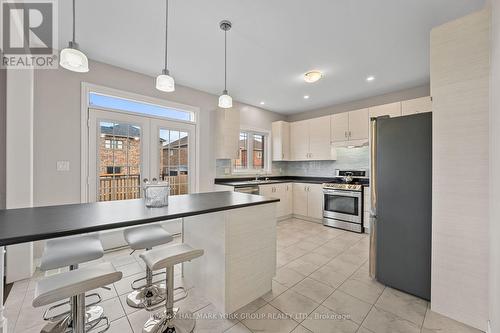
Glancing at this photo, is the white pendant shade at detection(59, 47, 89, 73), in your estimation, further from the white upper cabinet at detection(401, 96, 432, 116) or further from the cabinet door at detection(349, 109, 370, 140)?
the white upper cabinet at detection(401, 96, 432, 116)

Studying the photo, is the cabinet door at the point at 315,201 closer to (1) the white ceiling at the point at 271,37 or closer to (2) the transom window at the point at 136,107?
(1) the white ceiling at the point at 271,37

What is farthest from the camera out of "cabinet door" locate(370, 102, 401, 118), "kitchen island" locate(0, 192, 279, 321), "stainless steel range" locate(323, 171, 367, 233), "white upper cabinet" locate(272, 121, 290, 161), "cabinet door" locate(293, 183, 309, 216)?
"white upper cabinet" locate(272, 121, 290, 161)

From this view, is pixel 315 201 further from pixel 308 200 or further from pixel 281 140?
pixel 281 140

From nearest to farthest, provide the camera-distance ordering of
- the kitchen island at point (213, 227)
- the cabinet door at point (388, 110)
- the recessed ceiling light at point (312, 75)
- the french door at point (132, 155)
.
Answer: the kitchen island at point (213, 227) < the french door at point (132, 155) < the recessed ceiling light at point (312, 75) < the cabinet door at point (388, 110)

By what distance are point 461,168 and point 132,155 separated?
397 cm

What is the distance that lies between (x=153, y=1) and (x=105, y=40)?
3.38 ft

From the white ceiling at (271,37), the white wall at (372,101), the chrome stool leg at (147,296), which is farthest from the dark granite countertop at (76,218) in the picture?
the white wall at (372,101)

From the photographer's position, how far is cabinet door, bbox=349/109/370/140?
13.6ft

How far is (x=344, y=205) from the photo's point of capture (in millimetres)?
4199

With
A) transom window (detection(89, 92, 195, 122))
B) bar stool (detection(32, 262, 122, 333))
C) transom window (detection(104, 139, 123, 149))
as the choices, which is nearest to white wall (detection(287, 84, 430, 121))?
transom window (detection(89, 92, 195, 122))

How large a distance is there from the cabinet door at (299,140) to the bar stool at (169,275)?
4.21 m

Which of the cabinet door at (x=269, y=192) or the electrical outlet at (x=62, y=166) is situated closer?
the electrical outlet at (x=62, y=166)

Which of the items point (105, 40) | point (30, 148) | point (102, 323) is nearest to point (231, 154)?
point (105, 40)

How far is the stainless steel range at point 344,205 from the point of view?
4.01 m
